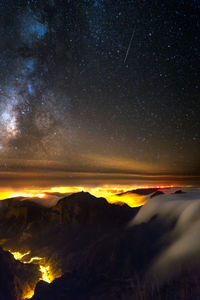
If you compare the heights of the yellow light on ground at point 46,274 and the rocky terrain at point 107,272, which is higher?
the rocky terrain at point 107,272

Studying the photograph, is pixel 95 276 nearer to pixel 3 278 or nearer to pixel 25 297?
pixel 25 297

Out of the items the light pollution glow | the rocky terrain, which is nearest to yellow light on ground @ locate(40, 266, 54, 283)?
the light pollution glow

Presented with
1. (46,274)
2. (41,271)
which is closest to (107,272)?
(46,274)

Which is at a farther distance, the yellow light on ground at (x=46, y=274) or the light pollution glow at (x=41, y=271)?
the yellow light on ground at (x=46, y=274)

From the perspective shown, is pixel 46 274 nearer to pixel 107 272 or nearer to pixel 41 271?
pixel 41 271

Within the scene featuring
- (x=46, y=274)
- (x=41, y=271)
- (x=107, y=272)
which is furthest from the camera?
(x=41, y=271)

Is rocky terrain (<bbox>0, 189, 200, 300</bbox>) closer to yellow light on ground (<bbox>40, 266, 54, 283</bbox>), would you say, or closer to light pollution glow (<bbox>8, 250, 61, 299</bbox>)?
light pollution glow (<bbox>8, 250, 61, 299</bbox>)

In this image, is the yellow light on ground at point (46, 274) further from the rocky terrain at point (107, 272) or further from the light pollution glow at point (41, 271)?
the rocky terrain at point (107, 272)

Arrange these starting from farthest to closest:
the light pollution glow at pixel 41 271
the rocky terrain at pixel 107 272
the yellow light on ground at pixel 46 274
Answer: the yellow light on ground at pixel 46 274
the light pollution glow at pixel 41 271
the rocky terrain at pixel 107 272

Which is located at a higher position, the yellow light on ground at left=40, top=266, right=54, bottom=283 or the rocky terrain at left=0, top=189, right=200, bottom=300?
the rocky terrain at left=0, top=189, right=200, bottom=300

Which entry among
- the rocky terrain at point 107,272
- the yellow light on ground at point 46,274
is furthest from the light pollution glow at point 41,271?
the rocky terrain at point 107,272

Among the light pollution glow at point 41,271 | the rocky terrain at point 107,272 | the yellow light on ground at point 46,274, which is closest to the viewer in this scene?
the rocky terrain at point 107,272
